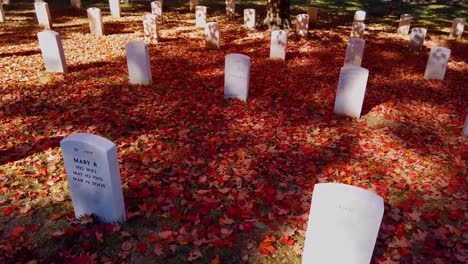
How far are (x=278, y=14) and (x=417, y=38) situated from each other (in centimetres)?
512

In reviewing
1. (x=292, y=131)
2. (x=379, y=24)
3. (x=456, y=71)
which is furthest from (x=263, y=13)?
(x=292, y=131)

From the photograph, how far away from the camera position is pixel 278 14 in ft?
45.8

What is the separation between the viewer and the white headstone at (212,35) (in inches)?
456

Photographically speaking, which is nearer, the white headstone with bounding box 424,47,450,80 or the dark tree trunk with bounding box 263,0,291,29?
the white headstone with bounding box 424,47,450,80

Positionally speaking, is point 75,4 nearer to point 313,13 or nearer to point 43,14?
point 43,14

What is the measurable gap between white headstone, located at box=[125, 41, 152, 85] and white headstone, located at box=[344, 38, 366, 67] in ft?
19.2

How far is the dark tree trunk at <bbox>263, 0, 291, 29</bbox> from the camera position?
45.1 feet

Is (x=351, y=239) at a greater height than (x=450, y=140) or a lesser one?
greater

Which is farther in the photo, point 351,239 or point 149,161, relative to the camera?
point 149,161

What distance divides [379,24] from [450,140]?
11266mm

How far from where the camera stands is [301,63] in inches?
436

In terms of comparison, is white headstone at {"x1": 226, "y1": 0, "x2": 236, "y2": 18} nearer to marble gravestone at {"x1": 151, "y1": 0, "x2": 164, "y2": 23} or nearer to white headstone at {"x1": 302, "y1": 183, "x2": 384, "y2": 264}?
marble gravestone at {"x1": 151, "y1": 0, "x2": 164, "y2": 23}

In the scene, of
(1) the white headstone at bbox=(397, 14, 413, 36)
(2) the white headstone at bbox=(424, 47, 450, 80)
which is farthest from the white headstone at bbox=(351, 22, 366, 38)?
(2) the white headstone at bbox=(424, 47, 450, 80)

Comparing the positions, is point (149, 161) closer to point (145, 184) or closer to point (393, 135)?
point (145, 184)
